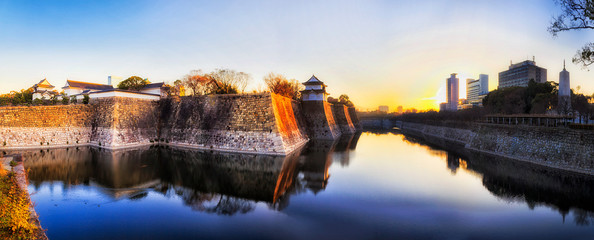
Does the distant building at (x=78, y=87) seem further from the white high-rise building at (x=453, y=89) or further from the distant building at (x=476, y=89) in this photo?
the white high-rise building at (x=453, y=89)

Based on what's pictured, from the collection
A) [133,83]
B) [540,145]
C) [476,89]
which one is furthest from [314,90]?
[476,89]

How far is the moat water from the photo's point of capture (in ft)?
20.9

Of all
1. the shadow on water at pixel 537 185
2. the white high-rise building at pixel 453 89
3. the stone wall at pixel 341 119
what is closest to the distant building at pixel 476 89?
the white high-rise building at pixel 453 89

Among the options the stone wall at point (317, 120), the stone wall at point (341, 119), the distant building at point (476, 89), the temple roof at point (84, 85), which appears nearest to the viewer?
the temple roof at point (84, 85)

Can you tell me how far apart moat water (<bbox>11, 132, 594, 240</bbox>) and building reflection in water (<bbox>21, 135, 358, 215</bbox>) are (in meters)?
0.05

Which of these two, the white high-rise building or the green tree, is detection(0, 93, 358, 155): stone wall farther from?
the white high-rise building

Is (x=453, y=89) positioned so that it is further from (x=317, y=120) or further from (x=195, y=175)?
(x=195, y=175)

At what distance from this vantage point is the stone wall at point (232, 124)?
17.1m

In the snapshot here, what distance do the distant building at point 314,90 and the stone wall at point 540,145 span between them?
49.9 feet

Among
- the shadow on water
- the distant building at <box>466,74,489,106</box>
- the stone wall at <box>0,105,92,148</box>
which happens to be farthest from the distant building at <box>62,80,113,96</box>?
the distant building at <box>466,74,489,106</box>

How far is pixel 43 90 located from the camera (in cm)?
2762

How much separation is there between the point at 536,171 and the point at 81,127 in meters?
30.4

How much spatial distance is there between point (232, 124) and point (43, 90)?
2544cm

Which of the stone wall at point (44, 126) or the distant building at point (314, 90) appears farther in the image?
the distant building at point (314, 90)
